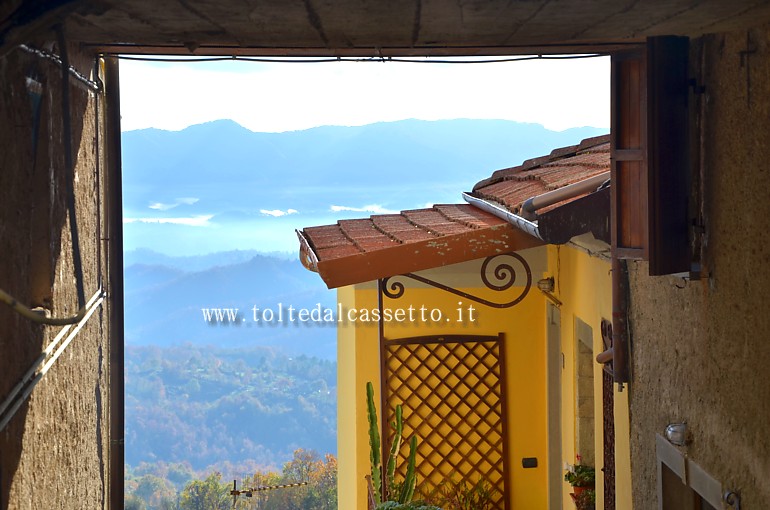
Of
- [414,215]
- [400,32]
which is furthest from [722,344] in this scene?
[414,215]

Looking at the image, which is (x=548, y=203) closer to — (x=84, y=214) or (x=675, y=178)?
(x=675, y=178)

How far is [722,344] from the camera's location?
3148mm

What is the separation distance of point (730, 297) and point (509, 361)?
15.4 feet

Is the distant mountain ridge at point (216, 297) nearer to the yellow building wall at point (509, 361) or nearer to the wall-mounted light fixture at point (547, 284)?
the yellow building wall at point (509, 361)

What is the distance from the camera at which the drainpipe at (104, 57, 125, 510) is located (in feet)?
12.6

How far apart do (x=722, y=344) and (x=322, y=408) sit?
20.6 metres

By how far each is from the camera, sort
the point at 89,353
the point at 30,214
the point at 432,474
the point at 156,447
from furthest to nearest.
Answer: the point at 156,447 → the point at 432,474 → the point at 89,353 → the point at 30,214

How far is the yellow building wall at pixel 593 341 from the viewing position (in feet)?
16.1

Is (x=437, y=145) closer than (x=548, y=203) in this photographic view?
No

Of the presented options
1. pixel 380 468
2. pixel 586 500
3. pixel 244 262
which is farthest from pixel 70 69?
pixel 244 262

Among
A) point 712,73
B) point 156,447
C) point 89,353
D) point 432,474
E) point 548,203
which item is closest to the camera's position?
point 712,73

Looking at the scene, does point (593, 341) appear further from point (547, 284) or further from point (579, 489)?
point (547, 284)

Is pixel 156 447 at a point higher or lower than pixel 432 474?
lower

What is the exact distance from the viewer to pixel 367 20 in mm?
2486
